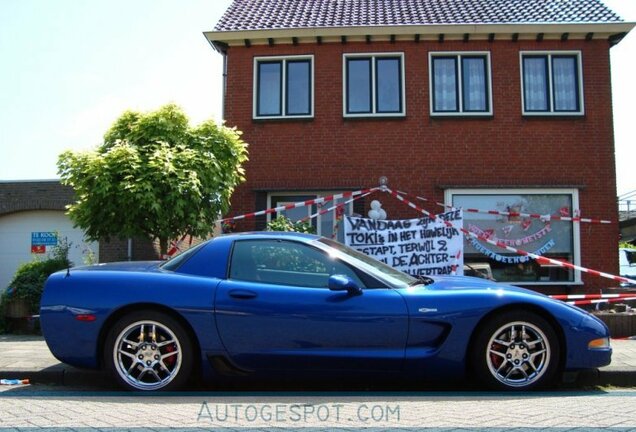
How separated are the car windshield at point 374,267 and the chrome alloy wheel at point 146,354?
160 cm

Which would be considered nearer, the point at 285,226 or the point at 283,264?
the point at 283,264

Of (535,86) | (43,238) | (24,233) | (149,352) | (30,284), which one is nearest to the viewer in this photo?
(149,352)

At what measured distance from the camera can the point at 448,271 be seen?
10.3 metres

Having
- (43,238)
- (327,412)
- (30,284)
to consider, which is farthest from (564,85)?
(43,238)

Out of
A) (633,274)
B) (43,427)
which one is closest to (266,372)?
(43,427)

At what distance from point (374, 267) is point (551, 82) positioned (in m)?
8.74

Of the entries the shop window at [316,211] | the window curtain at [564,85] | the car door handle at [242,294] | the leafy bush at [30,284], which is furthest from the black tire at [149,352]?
the window curtain at [564,85]

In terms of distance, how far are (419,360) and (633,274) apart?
15119mm

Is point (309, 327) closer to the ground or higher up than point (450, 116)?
closer to the ground

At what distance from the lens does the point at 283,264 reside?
5590 mm

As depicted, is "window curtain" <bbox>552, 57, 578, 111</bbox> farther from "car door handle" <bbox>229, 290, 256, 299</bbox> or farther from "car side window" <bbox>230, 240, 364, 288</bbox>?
"car door handle" <bbox>229, 290, 256, 299</bbox>

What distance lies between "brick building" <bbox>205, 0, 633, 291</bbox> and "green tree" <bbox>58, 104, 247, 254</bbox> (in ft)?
8.54

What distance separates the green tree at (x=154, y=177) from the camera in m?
9.26

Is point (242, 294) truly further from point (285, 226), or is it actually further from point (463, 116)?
point (463, 116)
